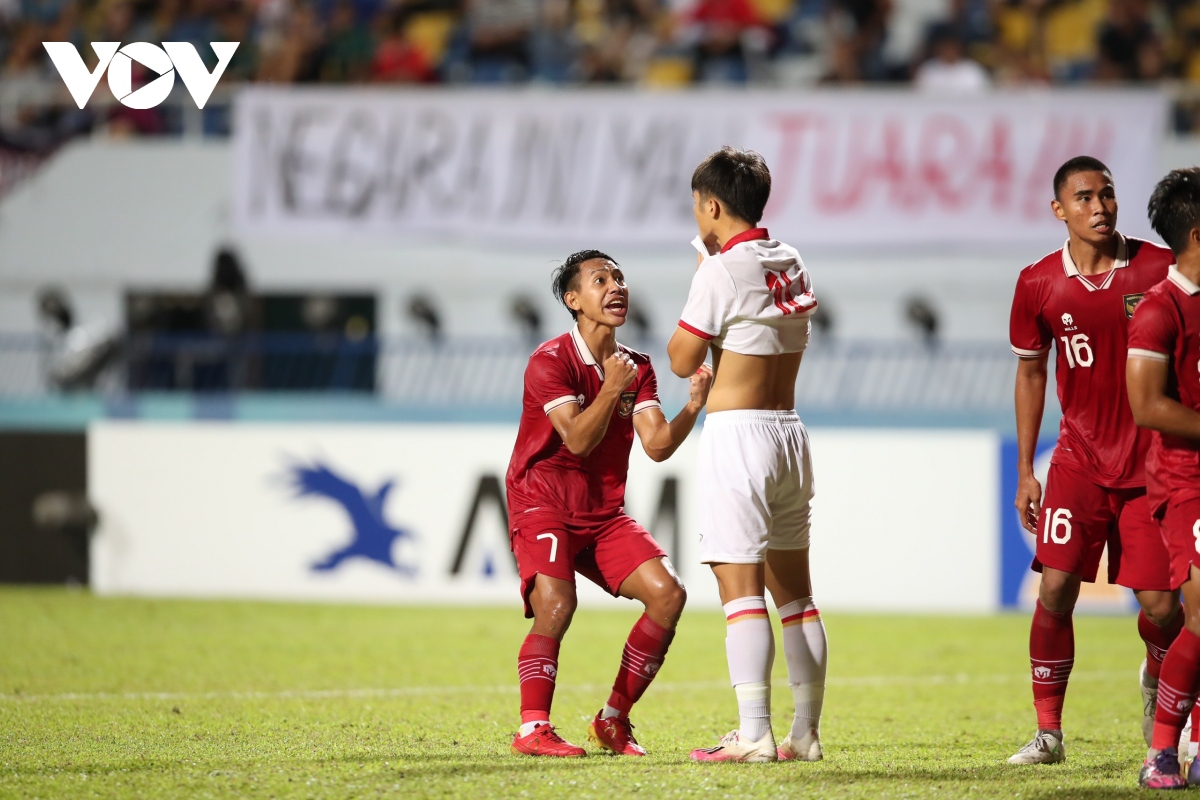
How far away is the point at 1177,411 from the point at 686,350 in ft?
5.00

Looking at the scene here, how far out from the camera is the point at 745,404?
505 centimetres

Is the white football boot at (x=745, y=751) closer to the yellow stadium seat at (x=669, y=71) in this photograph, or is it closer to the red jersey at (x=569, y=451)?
the red jersey at (x=569, y=451)

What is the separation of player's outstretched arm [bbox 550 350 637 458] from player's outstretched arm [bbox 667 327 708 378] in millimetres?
271

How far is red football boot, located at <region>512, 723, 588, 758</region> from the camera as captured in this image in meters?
5.25

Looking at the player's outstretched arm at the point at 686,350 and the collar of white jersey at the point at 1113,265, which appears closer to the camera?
the player's outstretched arm at the point at 686,350

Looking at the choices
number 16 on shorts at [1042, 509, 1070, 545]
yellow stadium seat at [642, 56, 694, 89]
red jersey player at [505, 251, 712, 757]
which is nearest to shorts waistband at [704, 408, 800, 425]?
red jersey player at [505, 251, 712, 757]

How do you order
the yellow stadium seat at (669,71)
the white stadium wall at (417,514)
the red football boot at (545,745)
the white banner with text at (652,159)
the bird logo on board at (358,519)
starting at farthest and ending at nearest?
the yellow stadium seat at (669,71), the white banner with text at (652,159), the bird logo on board at (358,519), the white stadium wall at (417,514), the red football boot at (545,745)

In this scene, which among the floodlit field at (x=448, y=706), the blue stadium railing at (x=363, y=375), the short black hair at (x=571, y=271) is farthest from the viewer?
the blue stadium railing at (x=363, y=375)

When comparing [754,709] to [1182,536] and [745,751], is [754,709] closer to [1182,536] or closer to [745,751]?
[745,751]

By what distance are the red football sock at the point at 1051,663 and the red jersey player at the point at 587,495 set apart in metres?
1.32

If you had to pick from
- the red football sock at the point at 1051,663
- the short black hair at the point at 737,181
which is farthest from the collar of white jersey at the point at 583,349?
the red football sock at the point at 1051,663

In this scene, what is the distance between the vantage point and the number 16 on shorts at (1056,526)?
17.4ft

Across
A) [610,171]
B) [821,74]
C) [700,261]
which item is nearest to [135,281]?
[610,171]

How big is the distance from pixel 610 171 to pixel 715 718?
7.63m
